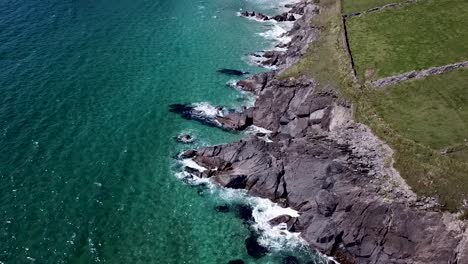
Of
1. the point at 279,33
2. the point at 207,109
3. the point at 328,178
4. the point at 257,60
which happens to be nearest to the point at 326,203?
the point at 328,178

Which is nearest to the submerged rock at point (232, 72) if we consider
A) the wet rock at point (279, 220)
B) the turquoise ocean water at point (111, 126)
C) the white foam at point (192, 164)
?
the turquoise ocean water at point (111, 126)

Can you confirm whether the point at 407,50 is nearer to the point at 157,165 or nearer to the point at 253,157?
the point at 253,157

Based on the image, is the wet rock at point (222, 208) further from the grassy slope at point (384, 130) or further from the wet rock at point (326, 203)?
the grassy slope at point (384, 130)

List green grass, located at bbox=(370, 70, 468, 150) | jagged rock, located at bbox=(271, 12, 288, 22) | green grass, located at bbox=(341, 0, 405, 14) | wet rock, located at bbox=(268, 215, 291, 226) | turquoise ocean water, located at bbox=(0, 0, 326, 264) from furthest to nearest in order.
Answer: jagged rock, located at bbox=(271, 12, 288, 22), green grass, located at bbox=(341, 0, 405, 14), green grass, located at bbox=(370, 70, 468, 150), wet rock, located at bbox=(268, 215, 291, 226), turquoise ocean water, located at bbox=(0, 0, 326, 264)

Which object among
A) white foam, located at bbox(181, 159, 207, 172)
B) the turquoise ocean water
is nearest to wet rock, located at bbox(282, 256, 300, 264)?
the turquoise ocean water

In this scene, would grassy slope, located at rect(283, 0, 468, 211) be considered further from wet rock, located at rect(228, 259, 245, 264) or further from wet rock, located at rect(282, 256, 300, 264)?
wet rock, located at rect(228, 259, 245, 264)

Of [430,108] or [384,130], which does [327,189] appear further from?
[430,108]
